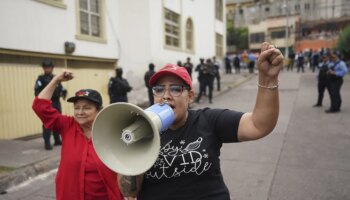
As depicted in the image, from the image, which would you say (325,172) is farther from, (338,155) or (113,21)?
(113,21)

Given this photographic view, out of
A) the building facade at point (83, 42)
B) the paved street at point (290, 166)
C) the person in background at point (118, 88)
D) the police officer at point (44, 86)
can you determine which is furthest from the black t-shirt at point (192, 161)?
the building facade at point (83, 42)

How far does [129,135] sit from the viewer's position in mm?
1645

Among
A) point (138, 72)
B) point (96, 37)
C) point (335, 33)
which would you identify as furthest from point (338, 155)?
point (335, 33)

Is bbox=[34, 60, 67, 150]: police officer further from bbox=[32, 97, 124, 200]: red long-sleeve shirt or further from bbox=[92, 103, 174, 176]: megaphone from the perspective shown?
bbox=[92, 103, 174, 176]: megaphone

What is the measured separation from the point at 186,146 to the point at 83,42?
9870 millimetres

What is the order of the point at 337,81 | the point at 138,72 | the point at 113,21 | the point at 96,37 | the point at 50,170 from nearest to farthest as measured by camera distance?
the point at 50,170 → the point at 337,81 → the point at 96,37 → the point at 113,21 → the point at 138,72

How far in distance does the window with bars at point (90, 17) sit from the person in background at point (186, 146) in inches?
388

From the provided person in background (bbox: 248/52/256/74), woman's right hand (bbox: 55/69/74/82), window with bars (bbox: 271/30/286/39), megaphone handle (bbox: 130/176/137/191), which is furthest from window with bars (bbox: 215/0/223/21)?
megaphone handle (bbox: 130/176/137/191)

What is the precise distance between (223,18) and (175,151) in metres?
25.9

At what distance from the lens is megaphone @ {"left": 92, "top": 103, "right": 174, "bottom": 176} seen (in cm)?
163

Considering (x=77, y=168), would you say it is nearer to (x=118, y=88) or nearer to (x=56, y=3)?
(x=118, y=88)

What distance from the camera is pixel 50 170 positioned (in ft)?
19.0

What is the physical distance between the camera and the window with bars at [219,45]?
85.6 feet

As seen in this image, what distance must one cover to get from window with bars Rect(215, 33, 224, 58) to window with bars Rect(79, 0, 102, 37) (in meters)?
14.7
